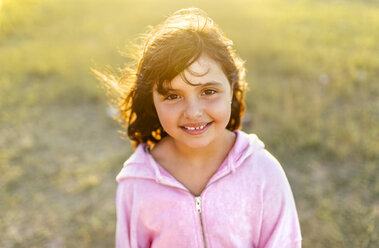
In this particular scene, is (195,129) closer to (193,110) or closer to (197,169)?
(193,110)

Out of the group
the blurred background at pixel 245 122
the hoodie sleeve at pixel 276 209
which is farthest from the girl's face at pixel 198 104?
the blurred background at pixel 245 122

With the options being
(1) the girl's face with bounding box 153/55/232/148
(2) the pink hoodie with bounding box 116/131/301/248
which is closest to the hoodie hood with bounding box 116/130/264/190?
(2) the pink hoodie with bounding box 116/131/301/248

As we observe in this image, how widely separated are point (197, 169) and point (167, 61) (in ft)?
1.66

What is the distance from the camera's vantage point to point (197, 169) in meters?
1.67

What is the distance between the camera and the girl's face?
1.45 m

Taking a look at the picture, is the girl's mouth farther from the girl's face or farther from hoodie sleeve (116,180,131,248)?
hoodie sleeve (116,180,131,248)

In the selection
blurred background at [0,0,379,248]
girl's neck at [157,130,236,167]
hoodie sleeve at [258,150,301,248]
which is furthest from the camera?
blurred background at [0,0,379,248]

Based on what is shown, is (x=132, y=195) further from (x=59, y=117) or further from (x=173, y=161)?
(x=59, y=117)

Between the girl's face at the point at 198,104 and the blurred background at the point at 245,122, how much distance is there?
1519mm

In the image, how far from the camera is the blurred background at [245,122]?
9.36 feet

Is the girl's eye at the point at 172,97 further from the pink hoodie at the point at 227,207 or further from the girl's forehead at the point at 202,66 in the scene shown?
the pink hoodie at the point at 227,207

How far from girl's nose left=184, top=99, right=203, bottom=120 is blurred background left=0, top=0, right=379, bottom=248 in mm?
1612

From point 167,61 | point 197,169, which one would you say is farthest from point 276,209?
point 167,61

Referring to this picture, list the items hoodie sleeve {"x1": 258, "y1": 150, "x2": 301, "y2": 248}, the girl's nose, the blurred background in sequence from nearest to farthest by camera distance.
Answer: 1. the girl's nose
2. hoodie sleeve {"x1": 258, "y1": 150, "x2": 301, "y2": 248}
3. the blurred background
